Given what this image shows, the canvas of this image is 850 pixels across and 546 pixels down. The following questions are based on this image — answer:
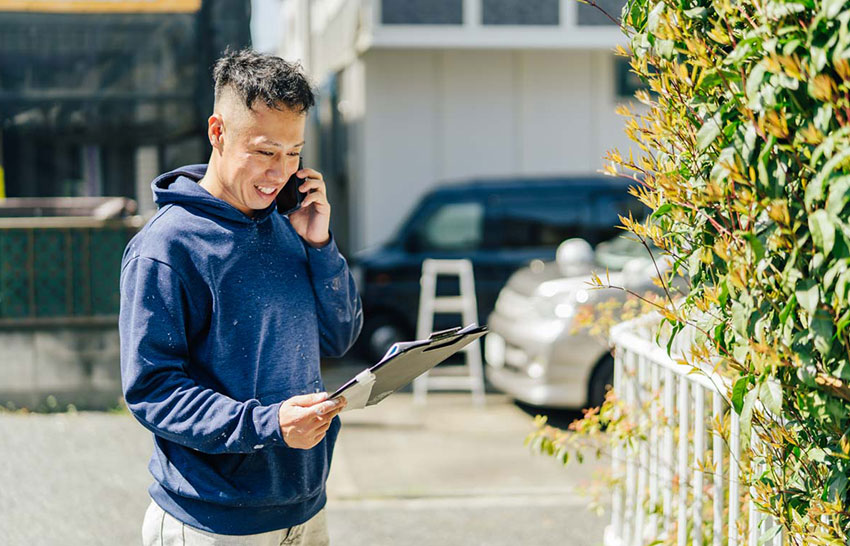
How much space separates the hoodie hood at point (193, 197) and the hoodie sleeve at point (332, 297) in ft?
0.63

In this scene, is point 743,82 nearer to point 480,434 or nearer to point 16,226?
point 480,434

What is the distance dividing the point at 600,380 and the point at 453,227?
2935 millimetres

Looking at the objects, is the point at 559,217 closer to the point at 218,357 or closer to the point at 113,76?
the point at 113,76

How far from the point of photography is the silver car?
7023 mm

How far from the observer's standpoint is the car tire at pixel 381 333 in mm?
9562

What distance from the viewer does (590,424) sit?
3686 mm

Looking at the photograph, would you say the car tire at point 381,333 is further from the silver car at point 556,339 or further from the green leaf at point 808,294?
the green leaf at point 808,294

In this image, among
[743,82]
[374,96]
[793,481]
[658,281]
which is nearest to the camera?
[743,82]

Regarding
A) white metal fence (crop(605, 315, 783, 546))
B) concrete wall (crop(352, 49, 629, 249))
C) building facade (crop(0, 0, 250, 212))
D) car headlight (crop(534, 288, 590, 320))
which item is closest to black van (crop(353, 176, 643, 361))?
building facade (crop(0, 0, 250, 212))

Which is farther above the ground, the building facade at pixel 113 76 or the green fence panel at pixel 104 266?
the building facade at pixel 113 76

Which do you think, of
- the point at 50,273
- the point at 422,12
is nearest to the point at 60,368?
the point at 50,273

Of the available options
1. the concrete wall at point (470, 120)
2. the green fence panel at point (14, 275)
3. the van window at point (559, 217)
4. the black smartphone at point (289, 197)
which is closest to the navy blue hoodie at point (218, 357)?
the black smartphone at point (289, 197)

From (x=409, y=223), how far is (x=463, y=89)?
412 cm

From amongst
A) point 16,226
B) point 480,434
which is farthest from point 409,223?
point 16,226
